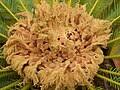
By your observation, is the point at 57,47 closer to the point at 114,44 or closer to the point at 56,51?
the point at 56,51

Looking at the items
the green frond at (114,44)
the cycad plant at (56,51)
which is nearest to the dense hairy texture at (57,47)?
the cycad plant at (56,51)

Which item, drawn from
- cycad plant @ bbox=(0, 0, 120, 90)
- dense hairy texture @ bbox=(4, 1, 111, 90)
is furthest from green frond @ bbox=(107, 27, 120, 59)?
dense hairy texture @ bbox=(4, 1, 111, 90)

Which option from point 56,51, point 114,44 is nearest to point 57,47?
point 56,51

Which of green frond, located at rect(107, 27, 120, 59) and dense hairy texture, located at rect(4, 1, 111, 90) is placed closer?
dense hairy texture, located at rect(4, 1, 111, 90)

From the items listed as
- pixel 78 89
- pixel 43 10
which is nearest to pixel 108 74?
pixel 78 89

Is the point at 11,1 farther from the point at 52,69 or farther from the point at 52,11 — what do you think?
the point at 52,69

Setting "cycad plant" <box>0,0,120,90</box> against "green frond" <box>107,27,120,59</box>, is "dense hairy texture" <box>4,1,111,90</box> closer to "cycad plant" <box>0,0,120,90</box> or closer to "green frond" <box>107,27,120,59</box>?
"cycad plant" <box>0,0,120,90</box>

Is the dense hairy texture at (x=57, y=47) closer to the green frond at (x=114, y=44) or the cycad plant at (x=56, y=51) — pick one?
the cycad plant at (x=56, y=51)
